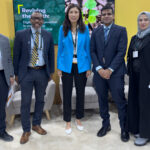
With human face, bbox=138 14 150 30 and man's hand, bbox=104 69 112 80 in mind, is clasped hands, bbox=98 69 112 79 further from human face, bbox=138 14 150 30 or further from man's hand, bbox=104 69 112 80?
human face, bbox=138 14 150 30

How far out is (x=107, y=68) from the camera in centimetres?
230

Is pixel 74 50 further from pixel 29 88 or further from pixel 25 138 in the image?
pixel 25 138

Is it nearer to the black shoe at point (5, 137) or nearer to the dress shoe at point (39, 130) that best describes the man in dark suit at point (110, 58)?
the dress shoe at point (39, 130)

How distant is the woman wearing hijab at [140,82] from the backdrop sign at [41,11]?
5.83 feet

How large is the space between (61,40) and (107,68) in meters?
0.72

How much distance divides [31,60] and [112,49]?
996 millimetres

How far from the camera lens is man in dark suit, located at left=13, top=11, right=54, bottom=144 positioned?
2.25m

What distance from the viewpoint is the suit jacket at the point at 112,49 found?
2244 mm

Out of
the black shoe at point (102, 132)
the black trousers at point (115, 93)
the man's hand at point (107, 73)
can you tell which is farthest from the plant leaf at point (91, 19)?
the black shoe at point (102, 132)

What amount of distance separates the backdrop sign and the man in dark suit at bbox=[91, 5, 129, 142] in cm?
143

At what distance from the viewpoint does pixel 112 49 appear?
2.26m

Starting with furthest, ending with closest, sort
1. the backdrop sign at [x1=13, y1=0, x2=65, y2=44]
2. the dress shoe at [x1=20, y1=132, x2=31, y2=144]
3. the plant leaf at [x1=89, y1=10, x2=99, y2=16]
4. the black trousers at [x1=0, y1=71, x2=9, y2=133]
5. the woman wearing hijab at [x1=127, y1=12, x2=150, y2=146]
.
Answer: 1. the plant leaf at [x1=89, y1=10, x2=99, y2=16]
2. the backdrop sign at [x1=13, y1=0, x2=65, y2=44]
3. the dress shoe at [x1=20, y1=132, x2=31, y2=144]
4. the black trousers at [x1=0, y1=71, x2=9, y2=133]
5. the woman wearing hijab at [x1=127, y1=12, x2=150, y2=146]

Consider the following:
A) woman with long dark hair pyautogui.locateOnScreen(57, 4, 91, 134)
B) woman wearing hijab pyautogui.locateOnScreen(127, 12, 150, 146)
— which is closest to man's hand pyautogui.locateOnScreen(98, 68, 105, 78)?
woman with long dark hair pyautogui.locateOnScreen(57, 4, 91, 134)

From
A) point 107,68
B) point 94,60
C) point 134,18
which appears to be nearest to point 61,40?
point 94,60
